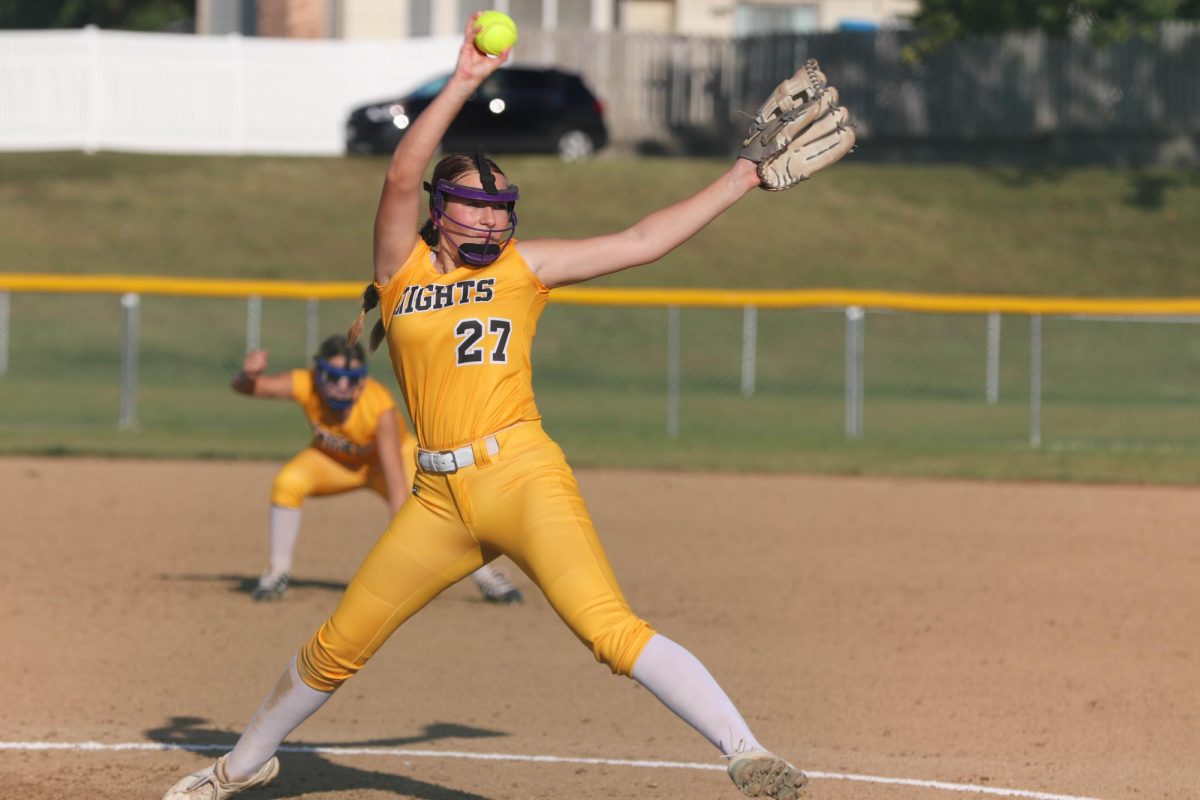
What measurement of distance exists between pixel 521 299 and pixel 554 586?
2.74ft

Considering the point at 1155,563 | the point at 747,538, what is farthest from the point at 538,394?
the point at 1155,563

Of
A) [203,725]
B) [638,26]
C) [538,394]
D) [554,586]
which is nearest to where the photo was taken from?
[554,586]

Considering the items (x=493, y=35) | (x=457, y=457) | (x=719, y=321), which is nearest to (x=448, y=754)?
(x=457, y=457)

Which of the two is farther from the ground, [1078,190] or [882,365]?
[1078,190]

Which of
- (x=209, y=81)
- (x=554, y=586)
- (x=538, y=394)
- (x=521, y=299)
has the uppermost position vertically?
(x=209, y=81)

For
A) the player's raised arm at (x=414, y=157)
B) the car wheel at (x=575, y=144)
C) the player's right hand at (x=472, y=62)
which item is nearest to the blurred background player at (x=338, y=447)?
the player's raised arm at (x=414, y=157)

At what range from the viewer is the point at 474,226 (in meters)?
5.15

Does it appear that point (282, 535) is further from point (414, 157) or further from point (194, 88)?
point (194, 88)

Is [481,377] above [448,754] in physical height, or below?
above

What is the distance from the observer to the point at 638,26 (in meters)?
37.6

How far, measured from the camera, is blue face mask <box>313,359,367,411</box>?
9242 millimetres

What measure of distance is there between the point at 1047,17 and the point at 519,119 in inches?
366

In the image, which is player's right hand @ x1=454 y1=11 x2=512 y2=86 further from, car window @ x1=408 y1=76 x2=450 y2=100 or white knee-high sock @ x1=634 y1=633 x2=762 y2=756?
car window @ x1=408 y1=76 x2=450 y2=100

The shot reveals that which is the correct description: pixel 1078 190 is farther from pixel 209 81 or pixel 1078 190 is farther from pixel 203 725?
pixel 203 725
